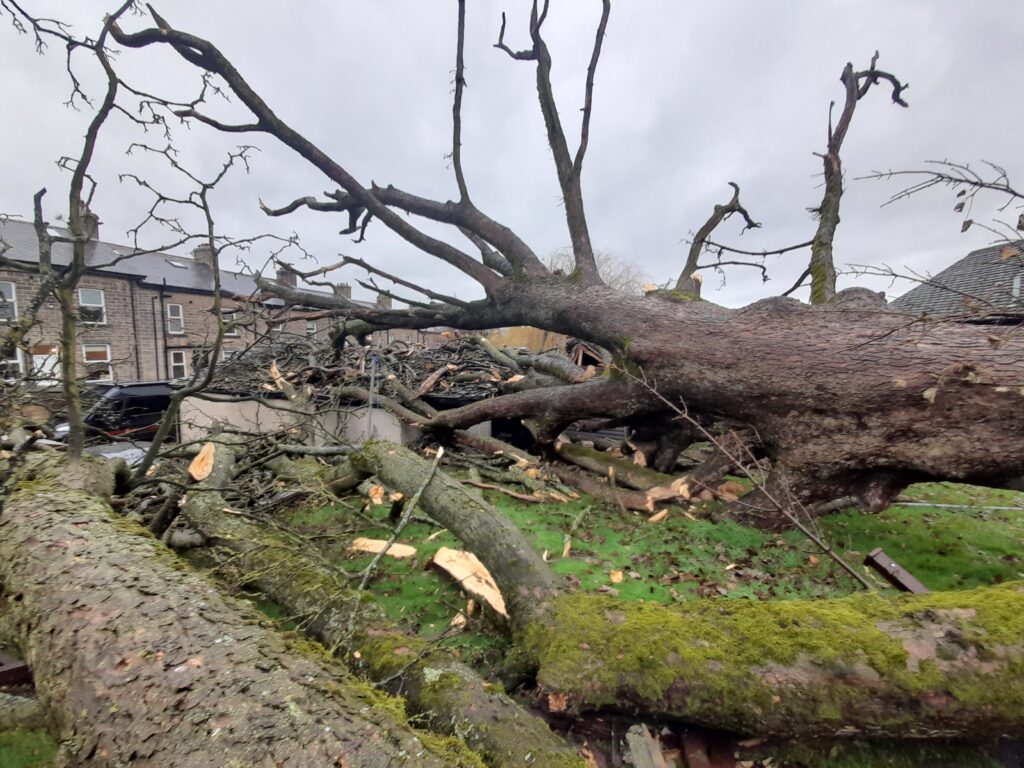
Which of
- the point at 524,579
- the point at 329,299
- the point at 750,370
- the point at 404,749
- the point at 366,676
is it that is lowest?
the point at 366,676

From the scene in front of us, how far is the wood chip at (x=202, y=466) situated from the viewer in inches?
154

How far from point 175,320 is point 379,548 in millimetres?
22681

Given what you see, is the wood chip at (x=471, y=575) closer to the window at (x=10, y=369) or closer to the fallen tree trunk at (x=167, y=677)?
the fallen tree trunk at (x=167, y=677)

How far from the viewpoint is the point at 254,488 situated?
16.9 feet

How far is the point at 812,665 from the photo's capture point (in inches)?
75.7

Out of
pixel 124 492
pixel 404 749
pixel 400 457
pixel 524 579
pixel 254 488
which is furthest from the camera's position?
pixel 254 488

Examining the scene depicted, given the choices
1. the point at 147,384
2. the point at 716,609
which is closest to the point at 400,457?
the point at 716,609

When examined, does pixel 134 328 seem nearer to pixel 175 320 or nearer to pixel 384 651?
pixel 175 320

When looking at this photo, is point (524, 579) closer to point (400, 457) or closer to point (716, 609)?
point (716, 609)

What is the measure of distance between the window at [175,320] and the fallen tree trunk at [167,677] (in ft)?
76.8

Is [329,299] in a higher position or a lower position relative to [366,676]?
higher

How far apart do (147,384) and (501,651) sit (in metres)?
11.1

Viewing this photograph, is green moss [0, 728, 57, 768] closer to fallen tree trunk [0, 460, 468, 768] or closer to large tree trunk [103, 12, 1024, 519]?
fallen tree trunk [0, 460, 468, 768]

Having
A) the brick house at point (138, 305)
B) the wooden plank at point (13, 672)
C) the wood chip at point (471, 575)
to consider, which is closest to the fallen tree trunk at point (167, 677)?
the wooden plank at point (13, 672)
